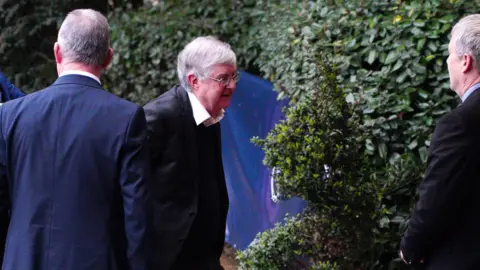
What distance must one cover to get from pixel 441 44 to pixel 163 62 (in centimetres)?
462

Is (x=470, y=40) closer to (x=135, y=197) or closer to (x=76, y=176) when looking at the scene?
(x=135, y=197)

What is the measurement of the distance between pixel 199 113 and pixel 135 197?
1120 mm

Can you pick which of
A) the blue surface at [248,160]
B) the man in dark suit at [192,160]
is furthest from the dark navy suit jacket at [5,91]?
the blue surface at [248,160]

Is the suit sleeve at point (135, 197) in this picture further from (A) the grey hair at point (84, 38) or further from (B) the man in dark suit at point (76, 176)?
(A) the grey hair at point (84, 38)

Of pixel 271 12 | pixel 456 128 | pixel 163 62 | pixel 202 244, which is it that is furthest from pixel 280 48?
pixel 456 128

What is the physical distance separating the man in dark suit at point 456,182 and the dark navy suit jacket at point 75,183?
48.8 inches

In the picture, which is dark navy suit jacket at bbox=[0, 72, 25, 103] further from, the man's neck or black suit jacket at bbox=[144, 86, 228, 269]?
the man's neck

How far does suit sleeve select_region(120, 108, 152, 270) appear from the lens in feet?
12.8

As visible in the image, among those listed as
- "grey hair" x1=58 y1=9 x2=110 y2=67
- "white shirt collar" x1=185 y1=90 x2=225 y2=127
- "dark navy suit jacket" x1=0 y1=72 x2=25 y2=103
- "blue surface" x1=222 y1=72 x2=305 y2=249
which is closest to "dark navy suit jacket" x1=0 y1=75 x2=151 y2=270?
"grey hair" x1=58 y1=9 x2=110 y2=67

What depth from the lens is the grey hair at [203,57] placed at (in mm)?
4957

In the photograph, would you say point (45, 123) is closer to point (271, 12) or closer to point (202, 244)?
point (202, 244)

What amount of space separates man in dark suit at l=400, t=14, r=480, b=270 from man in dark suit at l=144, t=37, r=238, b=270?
1.11 metres

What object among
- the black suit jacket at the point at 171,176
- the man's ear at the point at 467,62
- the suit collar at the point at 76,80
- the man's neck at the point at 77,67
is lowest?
the black suit jacket at the point at 171,176

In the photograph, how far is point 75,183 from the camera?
3.90m
